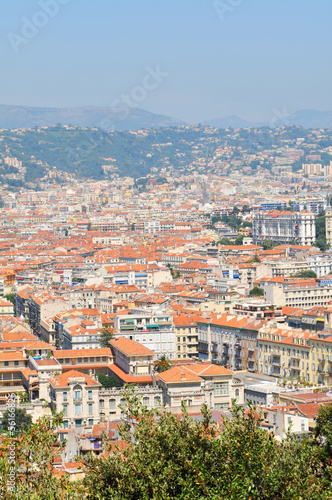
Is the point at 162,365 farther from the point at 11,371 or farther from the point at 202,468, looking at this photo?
the point at 202,468

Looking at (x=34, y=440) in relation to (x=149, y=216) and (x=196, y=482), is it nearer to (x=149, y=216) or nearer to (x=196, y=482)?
(x=196, y=482)

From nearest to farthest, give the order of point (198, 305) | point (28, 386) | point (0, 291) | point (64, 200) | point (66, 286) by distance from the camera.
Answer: point (28, 386)
point (198, 305)
point (66, 286)
point (0, 291)
point (64, 200)

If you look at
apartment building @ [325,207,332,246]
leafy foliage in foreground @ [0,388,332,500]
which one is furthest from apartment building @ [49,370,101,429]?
apartment building @ [325,207,332,246]

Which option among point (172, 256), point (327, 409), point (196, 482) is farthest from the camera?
point (172, 256)

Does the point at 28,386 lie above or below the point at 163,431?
below

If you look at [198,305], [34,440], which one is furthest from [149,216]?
[34,440]

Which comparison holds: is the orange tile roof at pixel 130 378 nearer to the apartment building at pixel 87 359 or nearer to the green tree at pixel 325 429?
the apartment building at pixel 87 359
